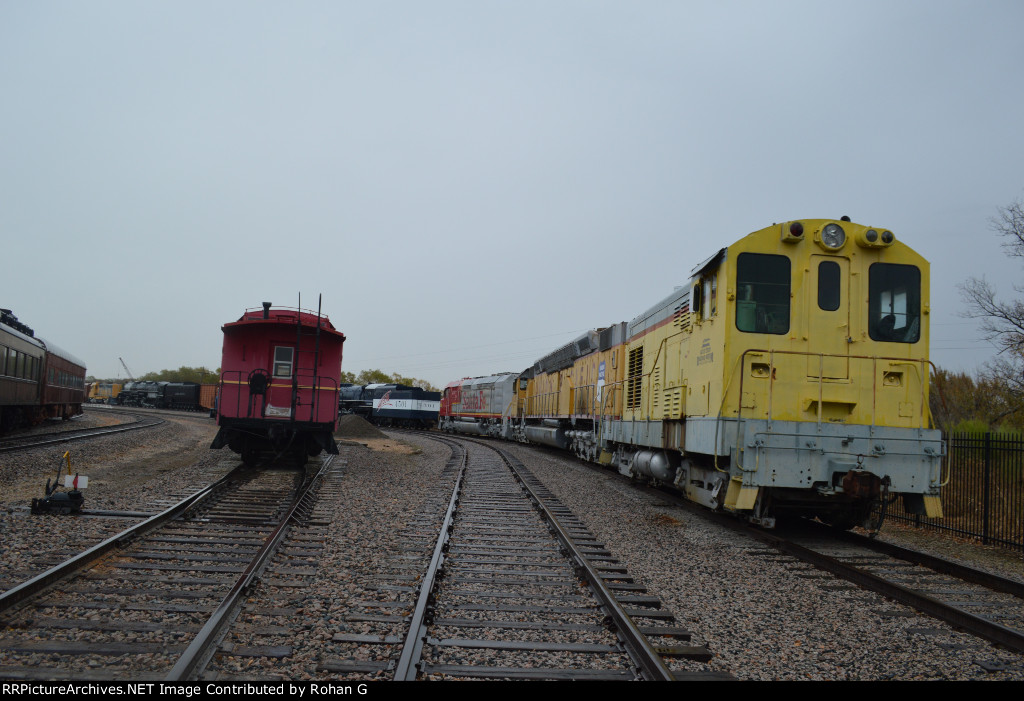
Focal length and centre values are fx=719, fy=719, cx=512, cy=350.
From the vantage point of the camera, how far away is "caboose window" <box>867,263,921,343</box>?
891cm

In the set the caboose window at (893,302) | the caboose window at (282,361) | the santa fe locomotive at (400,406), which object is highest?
the caboose window at (893,302)

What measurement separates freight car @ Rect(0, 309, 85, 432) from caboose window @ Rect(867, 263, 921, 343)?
785 inches

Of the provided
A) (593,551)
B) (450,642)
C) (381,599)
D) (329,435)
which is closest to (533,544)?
(593,551)

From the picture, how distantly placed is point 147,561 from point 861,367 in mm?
8118

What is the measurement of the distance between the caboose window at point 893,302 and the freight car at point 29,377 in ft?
65.4

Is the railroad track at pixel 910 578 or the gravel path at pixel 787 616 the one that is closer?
the gravel path at pixel 787 616

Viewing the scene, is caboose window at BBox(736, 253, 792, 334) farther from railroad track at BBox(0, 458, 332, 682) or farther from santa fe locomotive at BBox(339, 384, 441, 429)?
santa fe locomotive at BBox(339, 384, 441, 429)

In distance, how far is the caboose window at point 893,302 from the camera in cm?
891

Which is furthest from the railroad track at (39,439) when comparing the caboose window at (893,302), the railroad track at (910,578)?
the caboose window at (893,302)

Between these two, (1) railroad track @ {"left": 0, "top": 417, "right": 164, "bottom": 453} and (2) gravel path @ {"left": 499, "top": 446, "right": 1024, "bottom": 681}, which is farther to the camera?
(1) railroad track @ {"left": 0, "top": 417, "right": 164, "bottom": 453}

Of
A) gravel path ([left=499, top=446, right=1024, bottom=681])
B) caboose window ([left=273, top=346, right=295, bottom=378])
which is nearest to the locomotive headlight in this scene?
gravel path ([left=499, top=446, right=1024, bottom=681])

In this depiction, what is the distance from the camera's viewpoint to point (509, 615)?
17.6 ft

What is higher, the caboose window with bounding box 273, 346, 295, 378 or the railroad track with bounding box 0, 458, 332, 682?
the caboose window with bounding box 273, 346, 295, 378

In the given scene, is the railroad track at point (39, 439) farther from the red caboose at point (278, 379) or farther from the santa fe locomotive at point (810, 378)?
the santa fe locomotive at point (810, 378)
